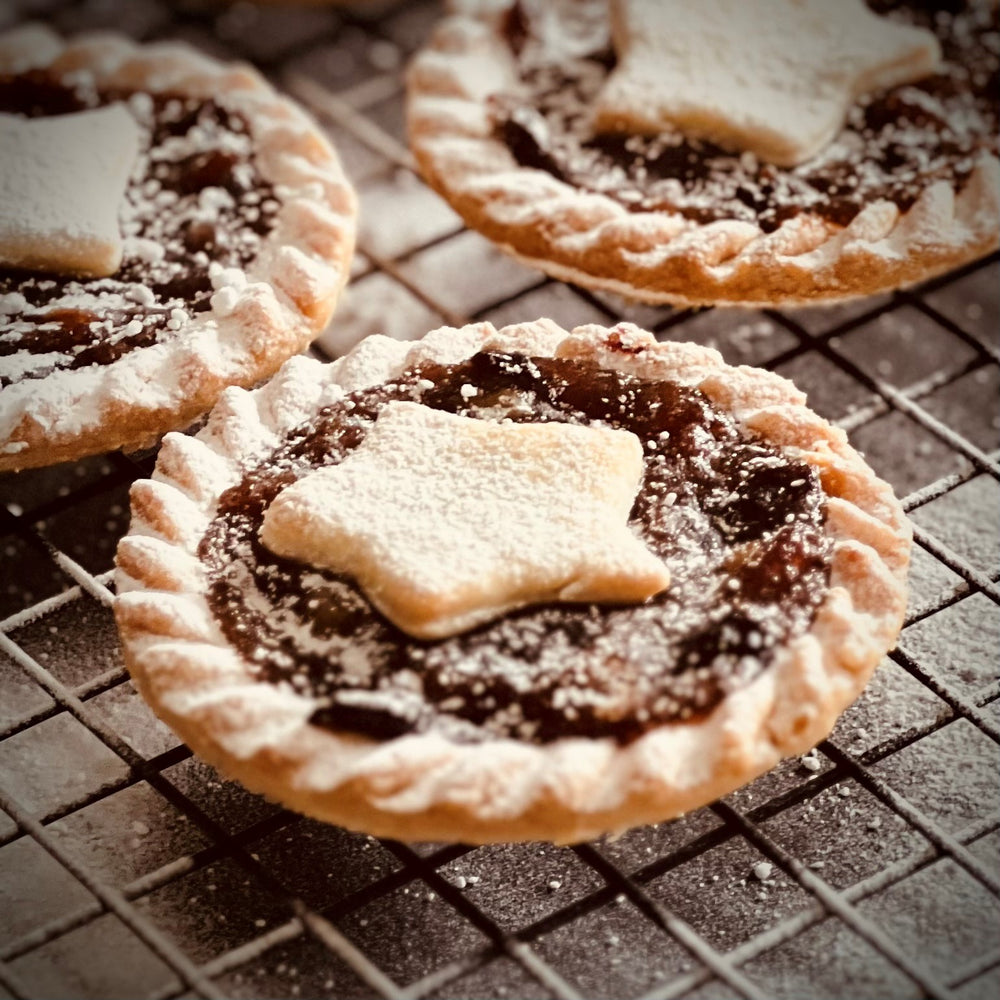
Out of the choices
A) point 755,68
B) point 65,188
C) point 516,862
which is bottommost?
point 516,862

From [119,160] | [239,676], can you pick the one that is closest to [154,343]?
[119,160]

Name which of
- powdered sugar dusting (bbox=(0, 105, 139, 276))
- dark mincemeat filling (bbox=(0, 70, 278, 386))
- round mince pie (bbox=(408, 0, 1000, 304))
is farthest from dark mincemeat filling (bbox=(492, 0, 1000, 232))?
powdered sugar dusting (bbox=(0, 105, 139, 276))

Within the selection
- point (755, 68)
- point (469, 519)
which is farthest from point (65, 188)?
point (755, 68)

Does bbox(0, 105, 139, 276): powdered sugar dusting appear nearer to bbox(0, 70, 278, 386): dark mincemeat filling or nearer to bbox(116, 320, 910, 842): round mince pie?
bbox(0, 70, 278, 386): dark mincemeat filling

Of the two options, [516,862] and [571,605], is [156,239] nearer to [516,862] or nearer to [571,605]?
[571,605]

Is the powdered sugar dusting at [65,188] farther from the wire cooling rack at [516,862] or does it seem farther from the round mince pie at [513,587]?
the round mince pie at [513,587]

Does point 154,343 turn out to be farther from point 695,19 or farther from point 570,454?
point 695,19
